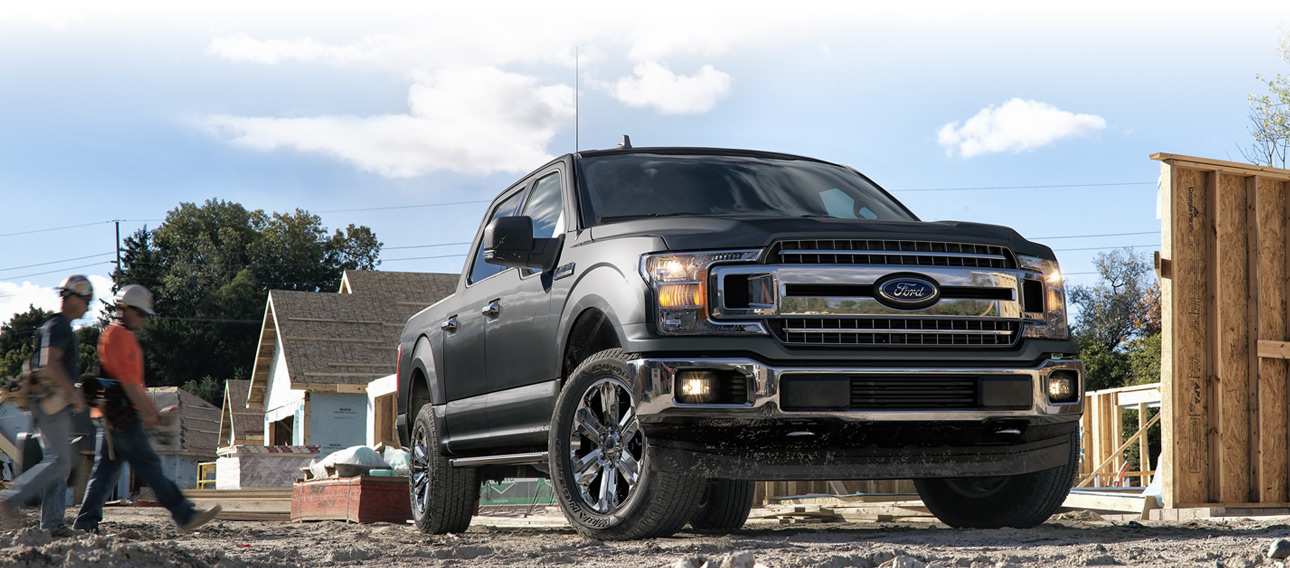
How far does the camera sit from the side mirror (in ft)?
21.1

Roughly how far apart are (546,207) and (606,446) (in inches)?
76.5

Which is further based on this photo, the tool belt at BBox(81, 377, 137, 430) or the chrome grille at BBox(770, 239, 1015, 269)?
the tool belt at BBox(81, 377, 137, 430)

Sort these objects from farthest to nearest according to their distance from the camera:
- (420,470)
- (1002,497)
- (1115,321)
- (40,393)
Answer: (1115,321) → (420,470) → (40,393) → (1002,497)

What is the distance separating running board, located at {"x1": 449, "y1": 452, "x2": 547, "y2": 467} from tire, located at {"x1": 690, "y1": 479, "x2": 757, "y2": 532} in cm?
91

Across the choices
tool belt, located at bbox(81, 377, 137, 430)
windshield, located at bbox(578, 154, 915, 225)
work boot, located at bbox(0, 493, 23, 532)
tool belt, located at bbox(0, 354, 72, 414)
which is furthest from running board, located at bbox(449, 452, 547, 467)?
work boot, located at bbox(0, 493, 23, 532)

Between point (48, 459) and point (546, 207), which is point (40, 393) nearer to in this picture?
point (48, 459)

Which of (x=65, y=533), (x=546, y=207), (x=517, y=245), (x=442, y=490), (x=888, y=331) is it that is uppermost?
(x=546, y=207)

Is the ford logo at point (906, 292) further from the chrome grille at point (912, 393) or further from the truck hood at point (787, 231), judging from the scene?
the chrome grille at point (912, 393)

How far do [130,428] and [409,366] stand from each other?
2.06 metres

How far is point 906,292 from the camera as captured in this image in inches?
224

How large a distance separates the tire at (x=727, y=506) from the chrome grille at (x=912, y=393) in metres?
1.26

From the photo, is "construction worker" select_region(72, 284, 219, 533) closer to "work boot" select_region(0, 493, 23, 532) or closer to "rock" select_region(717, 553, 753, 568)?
"work boot" select_region(0, 493, 23, 532)

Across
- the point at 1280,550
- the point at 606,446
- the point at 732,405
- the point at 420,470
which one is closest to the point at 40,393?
the point at 420,470

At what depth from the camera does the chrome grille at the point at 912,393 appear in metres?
5.57
